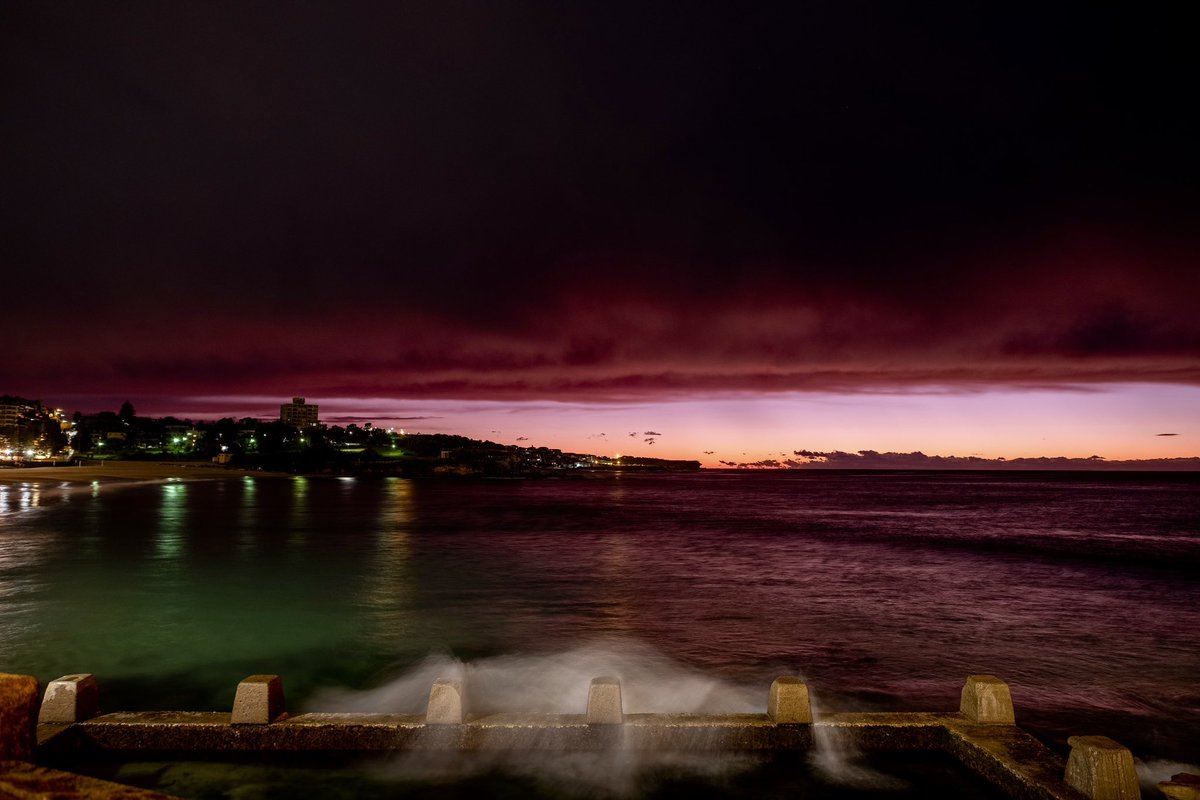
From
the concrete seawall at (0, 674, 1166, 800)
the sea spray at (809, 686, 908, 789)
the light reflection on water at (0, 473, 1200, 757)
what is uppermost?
the concrete seawall at (0, 674, 1166, 800)

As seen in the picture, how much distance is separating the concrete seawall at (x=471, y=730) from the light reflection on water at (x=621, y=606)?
521cm

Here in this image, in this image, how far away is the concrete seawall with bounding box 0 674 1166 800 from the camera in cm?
805

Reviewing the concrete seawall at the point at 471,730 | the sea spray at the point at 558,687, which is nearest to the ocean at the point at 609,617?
the sea spray at the point at 558,687

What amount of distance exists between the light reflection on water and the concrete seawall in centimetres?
521

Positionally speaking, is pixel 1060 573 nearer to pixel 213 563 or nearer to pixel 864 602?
pixel 864 602

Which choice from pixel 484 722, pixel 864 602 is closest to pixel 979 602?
pixel 864 602

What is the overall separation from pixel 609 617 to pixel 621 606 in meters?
1.87

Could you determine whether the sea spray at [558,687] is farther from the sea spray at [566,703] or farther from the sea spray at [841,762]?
the sea spray at [841,762]

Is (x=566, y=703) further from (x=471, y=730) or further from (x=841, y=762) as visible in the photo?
(x=841, y=762)

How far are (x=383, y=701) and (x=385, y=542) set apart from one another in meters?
28.4

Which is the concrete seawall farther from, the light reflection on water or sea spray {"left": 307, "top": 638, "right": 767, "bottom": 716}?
the light reflection on water

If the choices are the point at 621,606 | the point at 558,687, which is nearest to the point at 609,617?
the point at 621,606

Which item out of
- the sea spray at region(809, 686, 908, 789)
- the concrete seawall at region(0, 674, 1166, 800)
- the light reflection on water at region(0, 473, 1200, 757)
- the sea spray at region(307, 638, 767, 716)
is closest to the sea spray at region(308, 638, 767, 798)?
the sea spray at region(307, 638, 767, 716)

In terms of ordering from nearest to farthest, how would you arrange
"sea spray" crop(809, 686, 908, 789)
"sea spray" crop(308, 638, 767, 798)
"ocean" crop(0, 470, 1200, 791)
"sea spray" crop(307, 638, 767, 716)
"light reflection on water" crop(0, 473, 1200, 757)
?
"sea spray" crop(809, 686, 908, 789) < "sea spray" crop(308, 638, 767, 798) < "sea spray" crop(307, 638, 767, 716) < "ocean" crop(0, 470, 1200, 791) < "light reflection on water" crop(0, 473, 1200, 757)
